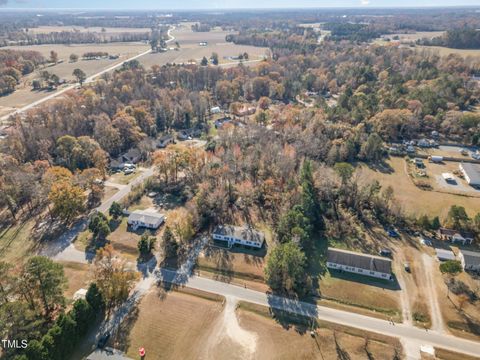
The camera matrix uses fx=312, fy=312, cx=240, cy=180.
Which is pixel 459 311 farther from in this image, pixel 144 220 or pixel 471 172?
pixel 144 220

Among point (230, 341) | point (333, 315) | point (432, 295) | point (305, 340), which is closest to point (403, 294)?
point (432, 295)

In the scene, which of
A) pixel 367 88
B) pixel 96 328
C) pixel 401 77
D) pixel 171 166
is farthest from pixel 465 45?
pixel 96 328

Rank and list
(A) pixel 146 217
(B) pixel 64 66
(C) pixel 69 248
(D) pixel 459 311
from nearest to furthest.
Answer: (D) pixel 459 311
(C) pixel 69 248
(A) pixel 146 217
(B) pixel 64 66

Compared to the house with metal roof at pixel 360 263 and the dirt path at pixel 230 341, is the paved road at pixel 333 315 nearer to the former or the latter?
the dirt path at pixel 230 341

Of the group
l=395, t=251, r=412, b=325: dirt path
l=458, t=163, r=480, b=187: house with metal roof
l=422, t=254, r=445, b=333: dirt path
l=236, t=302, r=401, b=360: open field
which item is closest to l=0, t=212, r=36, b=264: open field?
l=236, t=302, r=401, b=360: open field

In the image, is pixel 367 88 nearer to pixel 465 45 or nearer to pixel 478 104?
pixel 478 104

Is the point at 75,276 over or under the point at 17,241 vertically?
under
